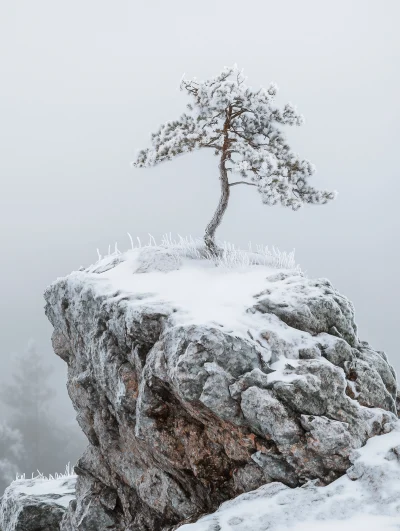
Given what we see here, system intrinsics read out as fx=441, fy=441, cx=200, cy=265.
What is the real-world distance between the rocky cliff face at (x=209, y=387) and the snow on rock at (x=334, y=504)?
1.24 feet

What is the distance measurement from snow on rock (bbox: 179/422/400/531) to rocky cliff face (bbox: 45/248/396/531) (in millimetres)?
377

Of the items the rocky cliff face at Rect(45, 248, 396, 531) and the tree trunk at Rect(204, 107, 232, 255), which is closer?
the rocky cliff face at Rect(45, 248, 396, 531)

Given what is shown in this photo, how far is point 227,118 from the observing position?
1792 cm

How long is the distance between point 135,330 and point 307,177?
9.49 metres

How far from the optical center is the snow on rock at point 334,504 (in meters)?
8.66

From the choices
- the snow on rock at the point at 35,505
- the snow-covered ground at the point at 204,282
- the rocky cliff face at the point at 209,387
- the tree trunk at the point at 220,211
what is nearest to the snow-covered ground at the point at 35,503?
the snow on rock at the point at 35,505

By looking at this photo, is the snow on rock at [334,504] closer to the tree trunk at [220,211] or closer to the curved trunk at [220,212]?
the tree trunk at [220,211]

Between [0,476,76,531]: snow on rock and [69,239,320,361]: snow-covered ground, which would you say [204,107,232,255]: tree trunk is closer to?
[69,239,320,361]: snow-covered ground

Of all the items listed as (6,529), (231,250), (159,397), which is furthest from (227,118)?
(6,529)

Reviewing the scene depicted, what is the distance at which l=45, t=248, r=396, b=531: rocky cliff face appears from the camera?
10672mm

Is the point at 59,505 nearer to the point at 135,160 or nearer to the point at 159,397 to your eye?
the point at 159,397

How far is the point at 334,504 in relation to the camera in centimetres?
915

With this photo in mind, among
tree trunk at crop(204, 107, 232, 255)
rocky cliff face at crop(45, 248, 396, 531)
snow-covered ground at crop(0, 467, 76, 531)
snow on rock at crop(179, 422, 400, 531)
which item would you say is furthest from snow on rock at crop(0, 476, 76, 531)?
tree trunk at crop(204, 107, 232, 255)

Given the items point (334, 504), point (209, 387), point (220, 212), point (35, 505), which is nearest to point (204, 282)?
point (220, 212)
